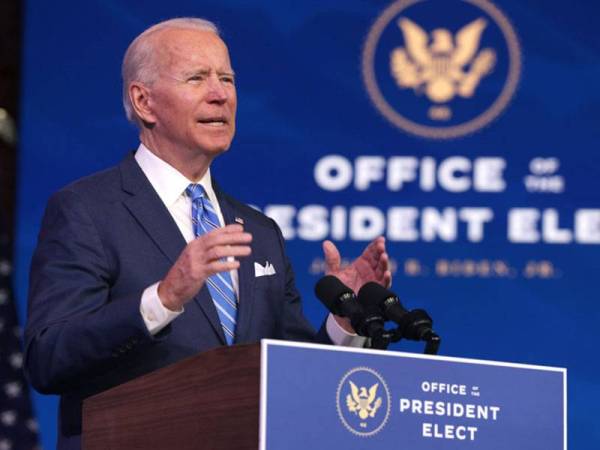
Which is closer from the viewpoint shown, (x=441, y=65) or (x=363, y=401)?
(x=363, y=401)

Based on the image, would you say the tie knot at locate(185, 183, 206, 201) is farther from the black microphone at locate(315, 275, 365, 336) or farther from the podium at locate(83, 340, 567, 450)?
the podium at locate(83, 340, 567, 450)

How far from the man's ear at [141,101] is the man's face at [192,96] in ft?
0.04

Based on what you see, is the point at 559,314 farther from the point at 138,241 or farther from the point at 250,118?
the point at 138,241

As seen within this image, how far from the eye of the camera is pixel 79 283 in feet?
8.34

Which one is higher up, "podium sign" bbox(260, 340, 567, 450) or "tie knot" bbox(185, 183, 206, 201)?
"tie knot" bbox(185, 183, 206, 201)

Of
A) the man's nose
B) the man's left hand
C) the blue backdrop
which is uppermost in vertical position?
the blue backdrop

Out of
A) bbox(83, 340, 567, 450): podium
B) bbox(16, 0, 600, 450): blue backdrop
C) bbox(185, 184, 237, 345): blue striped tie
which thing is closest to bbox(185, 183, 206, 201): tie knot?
bbox(185, 184, 237, 345): blue striped tie

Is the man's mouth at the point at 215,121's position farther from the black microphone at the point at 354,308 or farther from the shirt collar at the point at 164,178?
the black microphone at the point at 354,308

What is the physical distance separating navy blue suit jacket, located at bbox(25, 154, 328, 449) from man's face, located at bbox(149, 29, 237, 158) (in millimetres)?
130

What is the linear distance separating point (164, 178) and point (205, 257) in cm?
67

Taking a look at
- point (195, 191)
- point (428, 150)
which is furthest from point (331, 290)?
point (428, 150)

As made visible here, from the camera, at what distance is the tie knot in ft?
9.38

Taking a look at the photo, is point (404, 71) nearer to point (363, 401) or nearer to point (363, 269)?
point (363, 269)

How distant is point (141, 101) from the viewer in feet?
9.68
